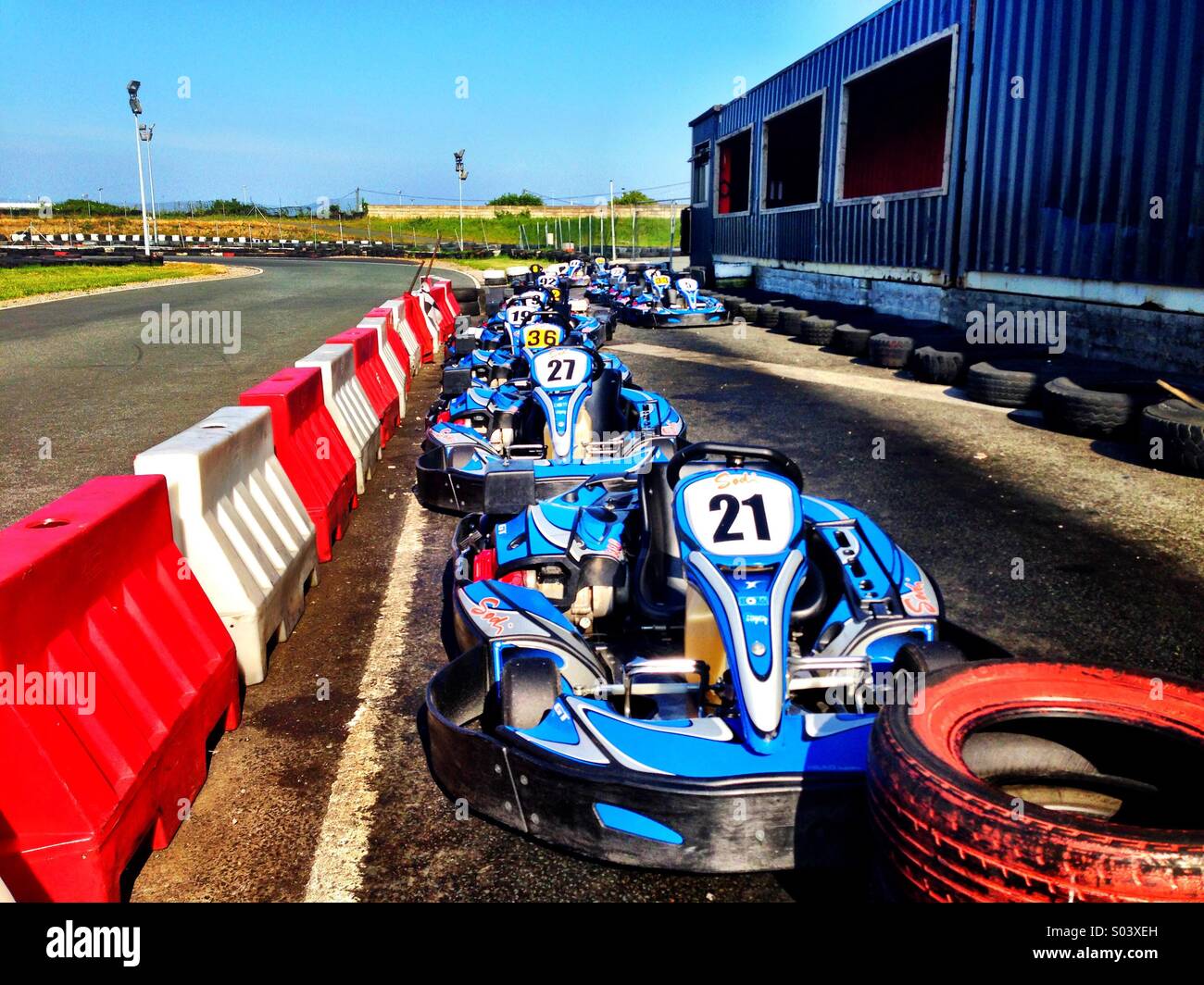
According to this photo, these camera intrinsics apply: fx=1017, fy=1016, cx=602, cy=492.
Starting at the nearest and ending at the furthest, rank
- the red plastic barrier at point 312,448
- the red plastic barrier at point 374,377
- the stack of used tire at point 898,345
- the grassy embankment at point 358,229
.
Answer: the red plastic barrier at point 312,448, the red plastic barrier at point 374,377, the stack of used tire at point 898,345, the grassy embankment at point 358,229

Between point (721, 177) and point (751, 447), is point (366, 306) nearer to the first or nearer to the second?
point (721, 177)

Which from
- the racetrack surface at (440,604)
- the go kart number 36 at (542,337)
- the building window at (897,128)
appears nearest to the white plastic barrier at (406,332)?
the racetrack surface at (440,604)

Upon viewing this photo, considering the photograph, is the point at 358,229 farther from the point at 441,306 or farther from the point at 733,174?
the point at 441,306

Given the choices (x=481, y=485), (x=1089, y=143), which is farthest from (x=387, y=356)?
(x=1089, y=143)

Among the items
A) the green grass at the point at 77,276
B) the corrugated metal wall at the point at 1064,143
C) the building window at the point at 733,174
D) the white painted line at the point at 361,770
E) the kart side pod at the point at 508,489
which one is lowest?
the white painted line at the point at 361,770

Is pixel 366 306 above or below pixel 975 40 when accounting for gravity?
below

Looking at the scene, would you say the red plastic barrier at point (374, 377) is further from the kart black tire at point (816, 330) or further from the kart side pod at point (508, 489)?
the kart black tire at point (816, 330)

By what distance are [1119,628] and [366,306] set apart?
18652mm

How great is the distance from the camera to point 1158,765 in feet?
7.93

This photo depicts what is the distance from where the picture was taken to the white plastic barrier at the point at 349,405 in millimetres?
6395

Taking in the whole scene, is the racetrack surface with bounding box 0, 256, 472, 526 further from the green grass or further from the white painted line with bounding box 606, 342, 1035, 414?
the white painted line with bounding box 606, 342, 1035, 414

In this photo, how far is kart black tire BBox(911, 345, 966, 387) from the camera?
11.2 metres

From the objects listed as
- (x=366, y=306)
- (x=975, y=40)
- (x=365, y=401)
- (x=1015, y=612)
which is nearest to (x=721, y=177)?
(x=366, y=306)

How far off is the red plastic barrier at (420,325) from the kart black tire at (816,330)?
18.6 feet
